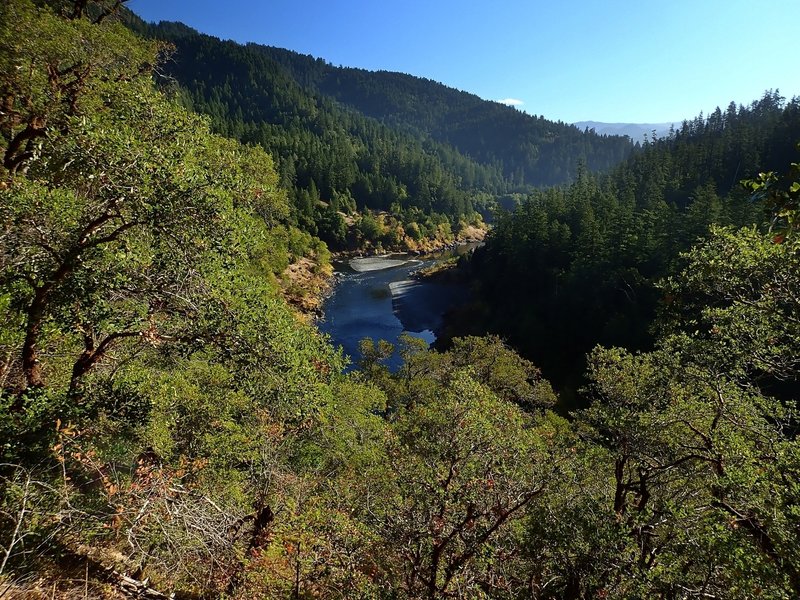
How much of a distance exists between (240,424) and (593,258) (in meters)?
49.3

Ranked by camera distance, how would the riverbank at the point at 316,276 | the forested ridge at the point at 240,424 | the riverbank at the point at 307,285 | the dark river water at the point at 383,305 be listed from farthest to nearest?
1. the riverbank at the point at 316,276
2. the riverbank at the point at 307,285
3. the dark river water at the point at 383,305
4. the forested ridge at the point at 240,424

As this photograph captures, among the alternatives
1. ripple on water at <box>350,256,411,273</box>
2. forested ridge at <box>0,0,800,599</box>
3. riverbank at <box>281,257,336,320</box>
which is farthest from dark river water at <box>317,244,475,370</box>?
forested ridge at <box>0,0,800,599</box>

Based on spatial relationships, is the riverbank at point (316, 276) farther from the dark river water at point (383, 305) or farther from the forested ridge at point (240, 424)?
the forested ridge at point (240, 424)

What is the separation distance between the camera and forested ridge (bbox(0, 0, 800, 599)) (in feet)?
24.3

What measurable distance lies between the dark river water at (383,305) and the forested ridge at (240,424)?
37.0m

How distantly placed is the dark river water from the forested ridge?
121ft

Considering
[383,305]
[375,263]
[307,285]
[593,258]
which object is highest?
[593,258]

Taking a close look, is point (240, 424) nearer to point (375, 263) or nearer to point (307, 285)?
point (307, 285)

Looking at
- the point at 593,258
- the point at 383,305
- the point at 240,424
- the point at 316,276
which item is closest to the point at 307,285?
the point at 316,276

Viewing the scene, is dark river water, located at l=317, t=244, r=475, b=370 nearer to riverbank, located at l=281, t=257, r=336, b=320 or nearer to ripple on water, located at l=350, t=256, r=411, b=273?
ripple on water, located at l=350, t=256, r=411, b=273

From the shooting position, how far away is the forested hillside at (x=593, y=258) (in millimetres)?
45844

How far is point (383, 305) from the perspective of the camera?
7325cm

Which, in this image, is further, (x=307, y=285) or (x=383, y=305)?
(x=307, y=285)

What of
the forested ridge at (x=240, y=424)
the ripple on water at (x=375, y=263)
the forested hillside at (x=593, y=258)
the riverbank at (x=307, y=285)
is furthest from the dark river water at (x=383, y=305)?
the forested ridge at (x=240, y=424)
